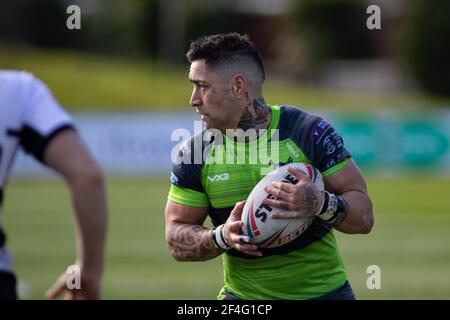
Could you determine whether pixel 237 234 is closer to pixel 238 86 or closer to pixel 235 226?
pixel 235 226

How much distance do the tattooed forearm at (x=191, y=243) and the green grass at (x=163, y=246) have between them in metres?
5.37

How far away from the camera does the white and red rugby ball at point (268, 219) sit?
529 centimetres

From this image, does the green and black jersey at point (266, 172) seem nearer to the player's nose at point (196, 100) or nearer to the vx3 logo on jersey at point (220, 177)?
the vx3 logo on jersey at point (220, 177)

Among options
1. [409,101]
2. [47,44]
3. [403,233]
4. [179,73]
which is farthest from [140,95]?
[403,233]

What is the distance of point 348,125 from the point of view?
2661 cm

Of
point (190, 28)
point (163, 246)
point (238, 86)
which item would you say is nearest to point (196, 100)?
point (238, 86)

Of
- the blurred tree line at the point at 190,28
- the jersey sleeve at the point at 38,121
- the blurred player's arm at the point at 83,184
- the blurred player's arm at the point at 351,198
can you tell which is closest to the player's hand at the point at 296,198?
the blurred player's arm at the point at 351,198

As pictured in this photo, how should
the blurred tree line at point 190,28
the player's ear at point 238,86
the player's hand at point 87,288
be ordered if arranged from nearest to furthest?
1. the player's hand at point 87,288
2. the player's ear at point 238,86
3. the blurred tree line at point 190,28

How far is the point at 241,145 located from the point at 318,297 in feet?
3.01

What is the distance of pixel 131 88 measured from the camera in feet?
145

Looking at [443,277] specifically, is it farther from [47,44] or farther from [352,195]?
[47,44]

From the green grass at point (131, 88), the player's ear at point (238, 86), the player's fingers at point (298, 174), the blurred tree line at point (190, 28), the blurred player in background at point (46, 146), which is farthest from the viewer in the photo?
the blurred tree line at point (190, 28)

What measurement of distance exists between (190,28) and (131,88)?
12258mm

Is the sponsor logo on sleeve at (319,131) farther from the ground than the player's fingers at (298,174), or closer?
farther from the ground
